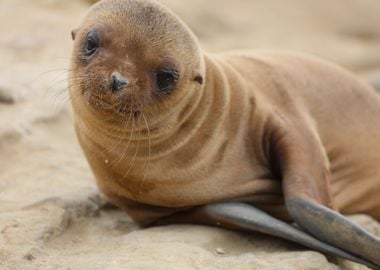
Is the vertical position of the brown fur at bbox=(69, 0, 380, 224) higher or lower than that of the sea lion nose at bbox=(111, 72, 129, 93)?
lower

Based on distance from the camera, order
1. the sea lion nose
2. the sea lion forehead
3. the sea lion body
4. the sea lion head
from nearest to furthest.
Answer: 1. the sea lion nose
2. the sea lion head
3. the sea lion forehead
4. the sea lion body

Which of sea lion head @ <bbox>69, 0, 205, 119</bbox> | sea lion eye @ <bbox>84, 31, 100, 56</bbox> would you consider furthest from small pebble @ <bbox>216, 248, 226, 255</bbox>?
sea lion eye @ <bbox>84, 31, 100, 56</bbox>

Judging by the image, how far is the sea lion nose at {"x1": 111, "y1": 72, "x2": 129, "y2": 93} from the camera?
494 cm

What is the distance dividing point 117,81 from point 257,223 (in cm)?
124

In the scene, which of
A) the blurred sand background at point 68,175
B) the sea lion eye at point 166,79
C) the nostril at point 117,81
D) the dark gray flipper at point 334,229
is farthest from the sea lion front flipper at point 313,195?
the nostril at point 117,81

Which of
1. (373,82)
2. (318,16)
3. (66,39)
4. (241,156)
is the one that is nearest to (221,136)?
(241,156)

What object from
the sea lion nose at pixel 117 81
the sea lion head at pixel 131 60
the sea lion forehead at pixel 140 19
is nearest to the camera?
the sea lion nose at pixel 117 81

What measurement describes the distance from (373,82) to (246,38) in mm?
1708

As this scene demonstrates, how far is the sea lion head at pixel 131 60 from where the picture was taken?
5.04 meters

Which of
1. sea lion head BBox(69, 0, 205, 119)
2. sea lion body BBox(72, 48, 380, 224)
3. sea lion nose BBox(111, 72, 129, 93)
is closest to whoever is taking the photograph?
sea lion nose BBox(111, 72, 129, 93)

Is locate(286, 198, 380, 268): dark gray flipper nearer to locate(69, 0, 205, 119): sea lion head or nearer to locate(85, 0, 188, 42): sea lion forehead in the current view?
locate(69, 0, 205, 119): sea lion head

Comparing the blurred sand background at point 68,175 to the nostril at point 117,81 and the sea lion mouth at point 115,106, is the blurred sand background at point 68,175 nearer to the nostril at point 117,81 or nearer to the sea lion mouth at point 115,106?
the sea lion mouth at point 115,106

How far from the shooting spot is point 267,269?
4.87 m

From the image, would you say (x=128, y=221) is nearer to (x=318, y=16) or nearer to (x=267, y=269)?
(x=267, y=269)
